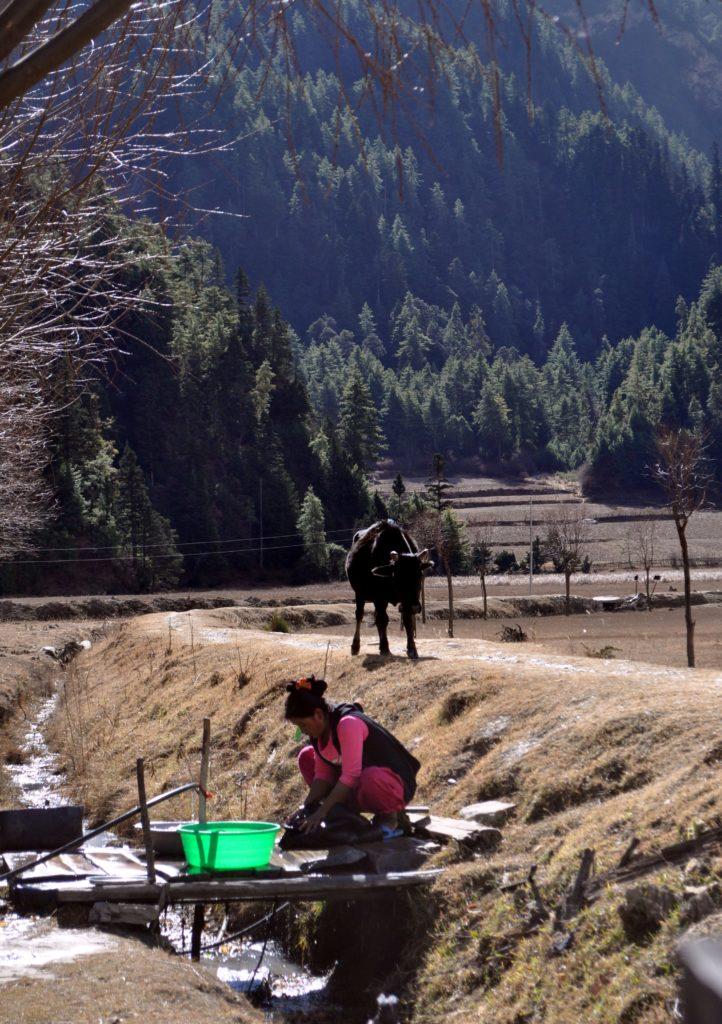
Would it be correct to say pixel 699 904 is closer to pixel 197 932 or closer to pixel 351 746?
pixel 351 746

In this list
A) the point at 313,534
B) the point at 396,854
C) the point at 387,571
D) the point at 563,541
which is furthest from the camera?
the point at 313,534

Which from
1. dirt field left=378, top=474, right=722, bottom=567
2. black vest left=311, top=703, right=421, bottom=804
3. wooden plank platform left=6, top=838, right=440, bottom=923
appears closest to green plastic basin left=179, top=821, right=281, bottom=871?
wooden plank platform left=6, top=838, right=440, bottom=923

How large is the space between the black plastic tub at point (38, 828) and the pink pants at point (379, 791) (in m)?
2.89

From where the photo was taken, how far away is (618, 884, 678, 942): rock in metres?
7.22

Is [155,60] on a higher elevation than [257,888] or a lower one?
higher

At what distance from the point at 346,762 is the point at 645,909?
294cm

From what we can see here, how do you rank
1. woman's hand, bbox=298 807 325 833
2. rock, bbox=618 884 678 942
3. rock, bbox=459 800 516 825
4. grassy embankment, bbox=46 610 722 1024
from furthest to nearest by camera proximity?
rock, bbox=459 800 516 825 → woman's hand, bbox=298 807 325 833 → grassy embankment, bbox=46 610 722 1024 → rock, bbox=618 884 678 942

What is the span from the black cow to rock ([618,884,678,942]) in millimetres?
9593

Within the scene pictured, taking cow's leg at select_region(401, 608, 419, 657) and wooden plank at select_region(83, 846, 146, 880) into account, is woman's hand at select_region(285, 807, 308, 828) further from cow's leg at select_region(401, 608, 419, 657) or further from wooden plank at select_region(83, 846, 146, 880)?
cow's leg at select_region(401, 608, 419, 657)

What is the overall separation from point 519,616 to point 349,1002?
48.9 meters

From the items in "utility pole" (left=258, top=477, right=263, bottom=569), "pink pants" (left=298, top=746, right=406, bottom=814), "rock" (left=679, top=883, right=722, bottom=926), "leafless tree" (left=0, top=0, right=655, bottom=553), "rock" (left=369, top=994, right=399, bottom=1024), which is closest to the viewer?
"leafless tree" (left=0, top=0, right=655, bottom=553)

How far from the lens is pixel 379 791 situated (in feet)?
32.2

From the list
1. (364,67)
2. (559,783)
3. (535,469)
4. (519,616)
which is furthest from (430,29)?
(535,469)

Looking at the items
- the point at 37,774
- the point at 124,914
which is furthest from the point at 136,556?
the point at 124,914
